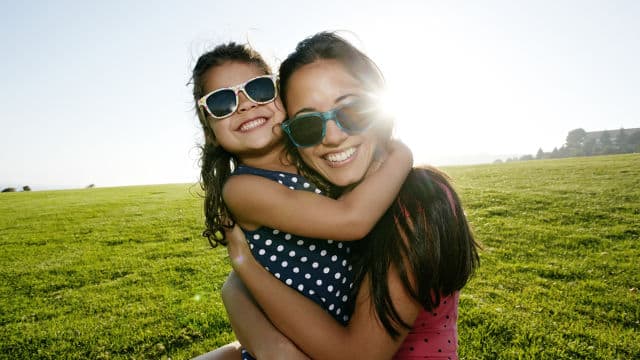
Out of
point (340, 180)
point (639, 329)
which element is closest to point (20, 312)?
point (340, 180)

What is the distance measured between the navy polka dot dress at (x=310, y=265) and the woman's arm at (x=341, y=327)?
30 cm

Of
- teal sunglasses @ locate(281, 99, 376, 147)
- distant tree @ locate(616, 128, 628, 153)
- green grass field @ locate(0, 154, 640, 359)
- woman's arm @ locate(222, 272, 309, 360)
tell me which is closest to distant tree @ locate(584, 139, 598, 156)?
distant tree @ locate(616, 128, 628, 153)

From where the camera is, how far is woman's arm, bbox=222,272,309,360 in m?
2.15

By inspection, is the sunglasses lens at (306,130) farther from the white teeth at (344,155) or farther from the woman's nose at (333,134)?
the white teeth at (344,155)

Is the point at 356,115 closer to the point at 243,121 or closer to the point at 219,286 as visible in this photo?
the point at 243,121

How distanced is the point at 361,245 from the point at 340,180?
475mm

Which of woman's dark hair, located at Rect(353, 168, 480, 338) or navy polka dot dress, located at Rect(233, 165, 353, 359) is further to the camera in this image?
navy polka dot dress, located at Rect(233, 165, 353, 359)

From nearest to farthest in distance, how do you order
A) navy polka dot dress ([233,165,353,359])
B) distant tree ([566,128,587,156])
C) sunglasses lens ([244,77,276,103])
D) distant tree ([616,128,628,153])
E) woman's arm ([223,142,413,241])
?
woman's arm ([223,142,413,241]) → navy polka dot dress ([233,165,353,359]) → sunglasses lens ([244,77,276,103]) → distant tree ([616,128,628,153]) → distant tree ([566,128,587,156])

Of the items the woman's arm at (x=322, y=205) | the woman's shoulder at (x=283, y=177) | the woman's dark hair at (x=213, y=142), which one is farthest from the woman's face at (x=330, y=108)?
the woman's dark hair at (x=213, y=142)

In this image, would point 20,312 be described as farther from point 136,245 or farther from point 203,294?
point 136,245

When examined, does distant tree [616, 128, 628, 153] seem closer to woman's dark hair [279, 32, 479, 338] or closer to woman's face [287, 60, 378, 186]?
woman's face [287, 60, 378, 186]

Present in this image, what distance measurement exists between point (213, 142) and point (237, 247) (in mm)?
→ 1246

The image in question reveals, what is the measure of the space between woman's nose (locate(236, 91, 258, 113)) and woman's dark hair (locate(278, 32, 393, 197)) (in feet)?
1.17

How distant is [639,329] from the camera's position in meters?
5.46
